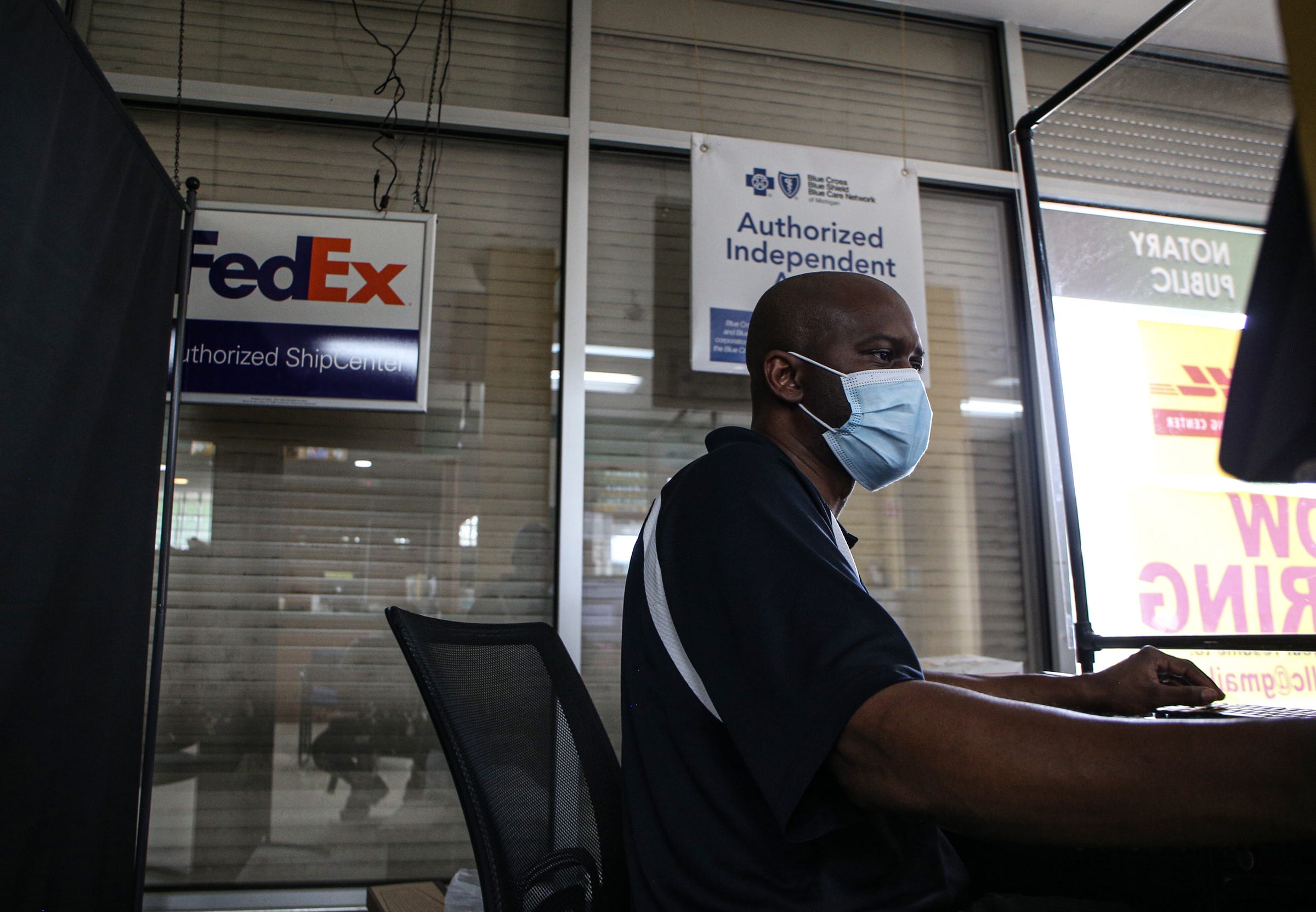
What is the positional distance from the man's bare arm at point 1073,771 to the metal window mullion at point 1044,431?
2.43 meters

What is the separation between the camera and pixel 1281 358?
41 cm

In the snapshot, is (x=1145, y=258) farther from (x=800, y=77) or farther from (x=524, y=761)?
(x=800, y=77)

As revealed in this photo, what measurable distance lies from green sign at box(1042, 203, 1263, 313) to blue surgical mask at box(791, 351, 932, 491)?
48 centimetres

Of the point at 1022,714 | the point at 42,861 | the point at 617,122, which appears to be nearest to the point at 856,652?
the point at 1022,714

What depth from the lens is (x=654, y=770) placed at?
2.95 feet

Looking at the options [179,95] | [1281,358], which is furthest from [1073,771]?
[179,95]

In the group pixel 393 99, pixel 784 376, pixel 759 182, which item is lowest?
pixel 784 376

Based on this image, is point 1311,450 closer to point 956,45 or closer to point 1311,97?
point 1311,97

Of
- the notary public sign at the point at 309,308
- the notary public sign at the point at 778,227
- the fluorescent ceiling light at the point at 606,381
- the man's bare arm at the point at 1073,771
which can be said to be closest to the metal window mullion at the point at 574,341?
the fluorescent ceiling light at the point at 606,381

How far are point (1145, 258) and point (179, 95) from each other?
2.74m

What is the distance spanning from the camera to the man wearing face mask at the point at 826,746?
0.59 meters

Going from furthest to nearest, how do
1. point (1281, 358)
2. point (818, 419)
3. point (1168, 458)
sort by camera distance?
point (1168, 458) → point (818, 419) → point (1281, 358)

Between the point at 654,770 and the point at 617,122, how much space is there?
2.60m

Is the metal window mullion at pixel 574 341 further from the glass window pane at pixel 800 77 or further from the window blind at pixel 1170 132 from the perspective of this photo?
the window blind at pixel 1170 132
